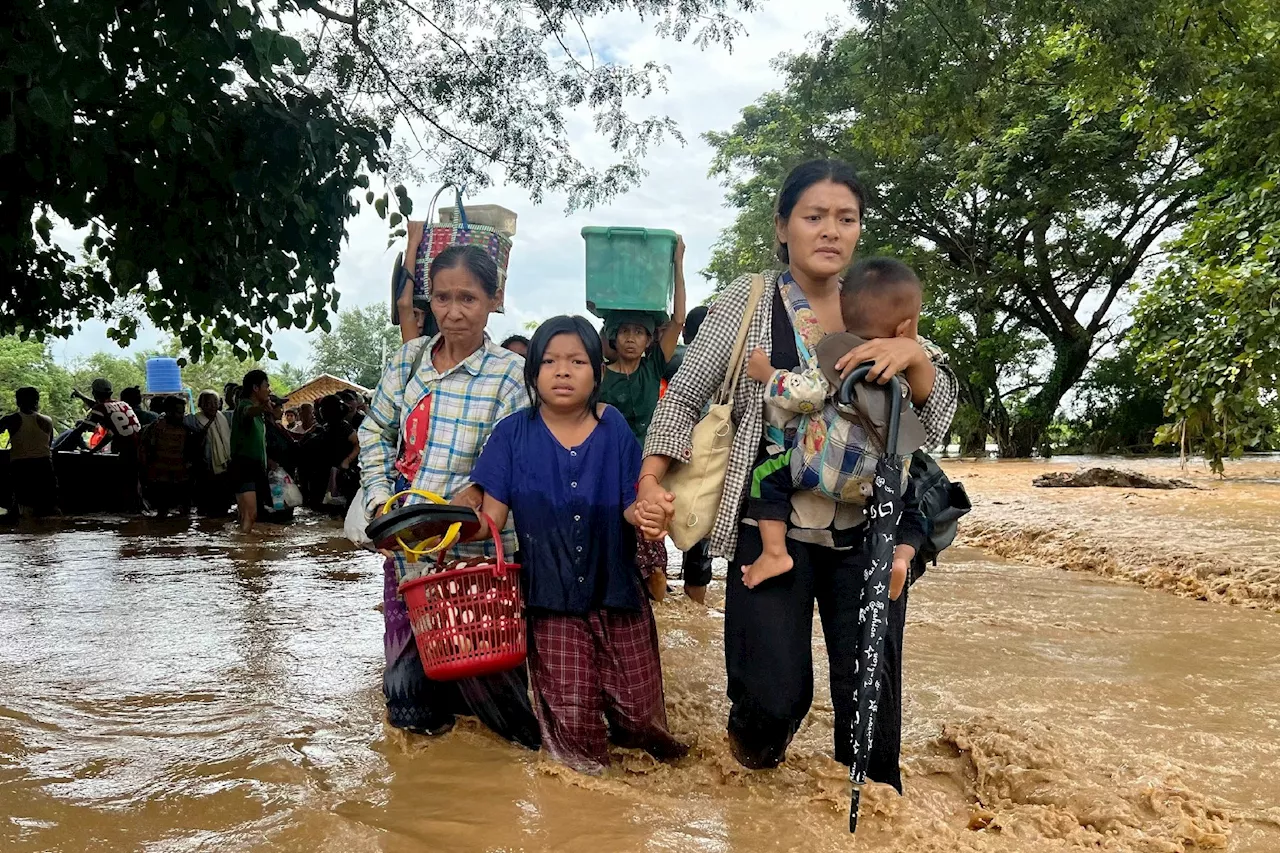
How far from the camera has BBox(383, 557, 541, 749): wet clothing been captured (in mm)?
3162

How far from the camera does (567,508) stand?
2.96m

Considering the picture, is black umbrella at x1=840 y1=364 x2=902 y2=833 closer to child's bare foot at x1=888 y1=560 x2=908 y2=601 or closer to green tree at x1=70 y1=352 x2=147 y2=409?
child's bare foot at x1=888 y1=560 x2=908 y2=601

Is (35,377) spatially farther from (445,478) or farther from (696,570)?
(445,478)

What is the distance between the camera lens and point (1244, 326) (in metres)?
6.51

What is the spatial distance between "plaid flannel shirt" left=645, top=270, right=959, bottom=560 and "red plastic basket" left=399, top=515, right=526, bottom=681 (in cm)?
58

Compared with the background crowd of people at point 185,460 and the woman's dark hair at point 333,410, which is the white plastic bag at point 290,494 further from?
the woman's dark hair at point 333,410

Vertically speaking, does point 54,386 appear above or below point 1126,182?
below

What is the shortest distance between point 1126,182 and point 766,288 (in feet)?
68.2

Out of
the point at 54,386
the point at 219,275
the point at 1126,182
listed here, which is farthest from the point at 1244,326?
the point at 54,386

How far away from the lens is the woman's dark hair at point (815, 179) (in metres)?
2.62

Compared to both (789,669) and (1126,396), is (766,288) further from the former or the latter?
(1126,396)

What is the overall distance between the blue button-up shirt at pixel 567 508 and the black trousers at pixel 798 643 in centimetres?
47

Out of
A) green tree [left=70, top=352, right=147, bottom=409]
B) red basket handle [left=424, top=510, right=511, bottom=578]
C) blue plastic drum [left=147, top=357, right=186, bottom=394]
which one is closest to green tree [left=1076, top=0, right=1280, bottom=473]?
red basket handle [left=424, top=510, right=511, bottom=578]

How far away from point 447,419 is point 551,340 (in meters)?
0.50
